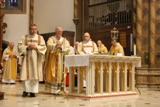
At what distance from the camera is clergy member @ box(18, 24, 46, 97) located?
773cm

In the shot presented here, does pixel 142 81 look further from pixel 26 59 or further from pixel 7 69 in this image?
pixel 7 69

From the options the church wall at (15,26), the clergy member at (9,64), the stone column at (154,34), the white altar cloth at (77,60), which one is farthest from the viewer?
the church wall at (15,26)

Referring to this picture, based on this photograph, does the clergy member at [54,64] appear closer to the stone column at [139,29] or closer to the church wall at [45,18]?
the stone column at [139,29]

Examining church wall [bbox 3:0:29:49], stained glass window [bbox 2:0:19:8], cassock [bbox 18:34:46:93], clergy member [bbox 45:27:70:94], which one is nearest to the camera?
cassock [bbox 18:34:46:93]

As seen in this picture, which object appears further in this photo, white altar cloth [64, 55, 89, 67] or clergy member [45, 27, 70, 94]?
clergy member [45, 27, 70, 94]

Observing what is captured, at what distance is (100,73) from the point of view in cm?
734

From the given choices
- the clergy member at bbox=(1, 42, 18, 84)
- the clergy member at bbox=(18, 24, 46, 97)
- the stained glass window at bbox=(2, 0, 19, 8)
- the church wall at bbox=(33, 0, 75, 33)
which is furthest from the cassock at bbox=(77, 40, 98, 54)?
the stained glass window at bbox=(2, 0, 19, 8)

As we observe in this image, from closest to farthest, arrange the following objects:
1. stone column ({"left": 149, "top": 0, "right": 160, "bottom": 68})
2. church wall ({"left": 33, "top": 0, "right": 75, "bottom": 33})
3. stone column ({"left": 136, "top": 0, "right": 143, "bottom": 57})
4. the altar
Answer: the altar → stone column ({"left": 149, "top": 0, "right": 160, "bottom": 68}) → stone column ({"left": 136, "top": 0, "right": 143, "bottom": 57}) → church wall ({"left": 33, "top": 0, "right": 75, "bottom": 33})

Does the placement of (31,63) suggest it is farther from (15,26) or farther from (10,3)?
(10,3)

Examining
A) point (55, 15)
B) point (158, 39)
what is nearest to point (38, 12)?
point (55, 15)

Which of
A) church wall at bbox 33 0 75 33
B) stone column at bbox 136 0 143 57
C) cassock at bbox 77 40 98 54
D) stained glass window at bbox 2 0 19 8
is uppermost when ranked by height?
stained glass window at bbox 2 0 19 8

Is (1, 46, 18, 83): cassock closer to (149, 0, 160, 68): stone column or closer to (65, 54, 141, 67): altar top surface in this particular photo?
(149, 0, 160, 68): stone column

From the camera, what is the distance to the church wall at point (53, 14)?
1588 cm

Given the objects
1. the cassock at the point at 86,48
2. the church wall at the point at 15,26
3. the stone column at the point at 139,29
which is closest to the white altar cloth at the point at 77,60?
the cassock at the point at 86,48
